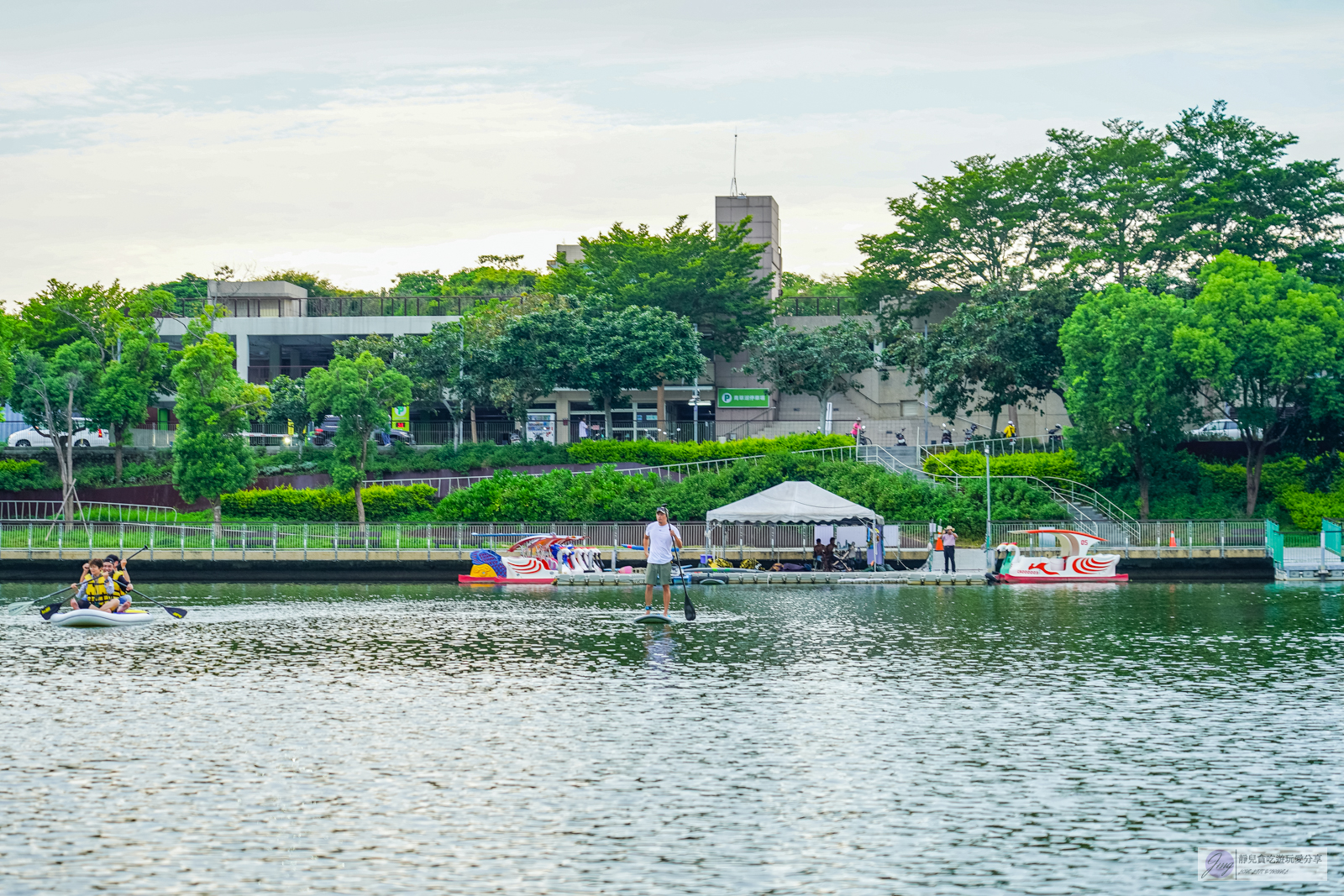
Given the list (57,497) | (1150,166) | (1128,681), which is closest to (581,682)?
(1128,681)

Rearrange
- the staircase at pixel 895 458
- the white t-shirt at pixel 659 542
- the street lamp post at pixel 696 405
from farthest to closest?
1. the street lamp post at pixel 696 405
2. the staircase at pixel 895 458
3. the white t-shirt at pixel 659 542

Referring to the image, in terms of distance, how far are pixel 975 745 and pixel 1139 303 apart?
41.1m

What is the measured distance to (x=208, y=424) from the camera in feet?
176

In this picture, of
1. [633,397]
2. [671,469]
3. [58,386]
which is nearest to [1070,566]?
[671,469]

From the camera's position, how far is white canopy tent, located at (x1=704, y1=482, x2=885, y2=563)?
45469 mm

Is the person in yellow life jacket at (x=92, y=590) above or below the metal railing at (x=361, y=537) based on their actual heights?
below

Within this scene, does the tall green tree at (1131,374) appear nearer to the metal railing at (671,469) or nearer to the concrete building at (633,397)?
the metal railing at (671,469)

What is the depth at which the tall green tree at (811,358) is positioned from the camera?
71.2 meters

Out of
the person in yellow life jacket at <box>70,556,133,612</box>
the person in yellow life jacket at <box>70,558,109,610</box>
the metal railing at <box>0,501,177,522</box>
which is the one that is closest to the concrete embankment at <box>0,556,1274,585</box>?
the metal railing at <box>0,501,177,522</box>

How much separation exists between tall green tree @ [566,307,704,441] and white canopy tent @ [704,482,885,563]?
75.5ft

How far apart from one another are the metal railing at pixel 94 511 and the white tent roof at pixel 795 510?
23.2 metres

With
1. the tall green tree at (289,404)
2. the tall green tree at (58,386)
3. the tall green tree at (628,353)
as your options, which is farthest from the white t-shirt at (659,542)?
the tall green tree at (289,404)

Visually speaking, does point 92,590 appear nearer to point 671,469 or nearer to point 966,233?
point 671,469

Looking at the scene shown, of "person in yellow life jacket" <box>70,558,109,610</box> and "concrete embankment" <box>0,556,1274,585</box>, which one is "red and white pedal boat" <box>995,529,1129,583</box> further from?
"person in yellow life jacket" <box>70,558,109,610</box>
